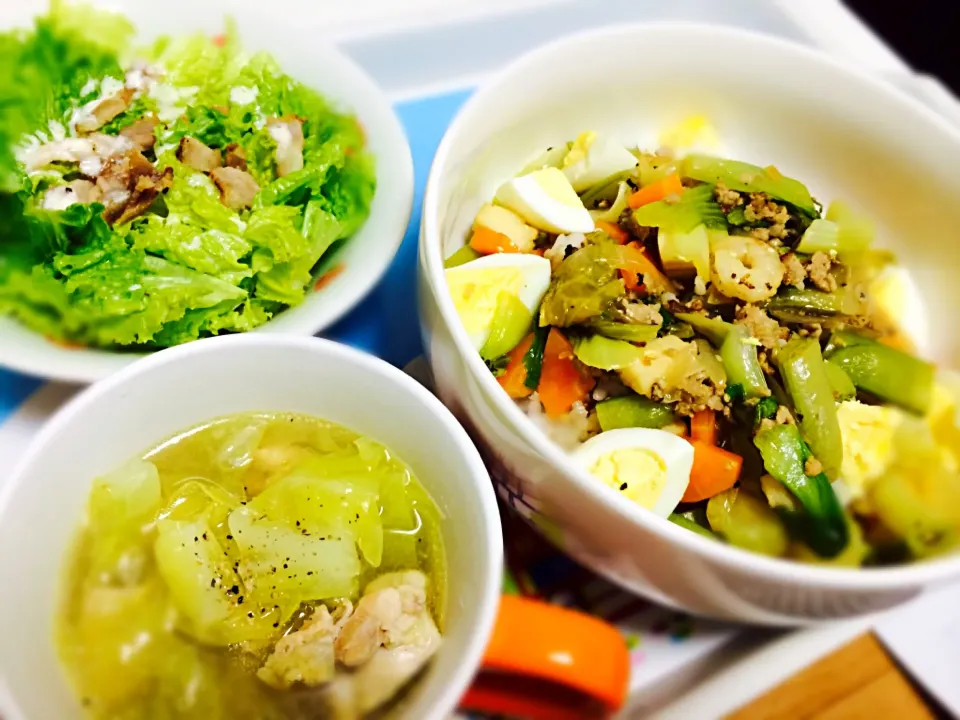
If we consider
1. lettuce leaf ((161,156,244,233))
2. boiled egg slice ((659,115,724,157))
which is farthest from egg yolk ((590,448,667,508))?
lettuce leaf ((161,156,244,233))

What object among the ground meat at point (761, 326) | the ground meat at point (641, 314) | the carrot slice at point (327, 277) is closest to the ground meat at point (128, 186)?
the carrot slice at point (327, 277)

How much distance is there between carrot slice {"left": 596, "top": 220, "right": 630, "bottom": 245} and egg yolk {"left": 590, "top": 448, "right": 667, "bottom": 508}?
25 cm

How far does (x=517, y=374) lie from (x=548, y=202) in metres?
0.21

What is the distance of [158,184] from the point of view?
0.99m

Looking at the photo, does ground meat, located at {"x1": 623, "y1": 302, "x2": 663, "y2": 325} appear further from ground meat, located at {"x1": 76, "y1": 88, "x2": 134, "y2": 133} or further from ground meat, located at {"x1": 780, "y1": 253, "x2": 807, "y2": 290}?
ground meat, located at {"x1": 76, "y1": 88, "x2": 134, "y2": 133}

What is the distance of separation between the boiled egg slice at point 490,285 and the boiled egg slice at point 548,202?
0.06 meters

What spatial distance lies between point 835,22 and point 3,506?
1.35 meters

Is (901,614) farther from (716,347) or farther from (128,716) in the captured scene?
(128,716)

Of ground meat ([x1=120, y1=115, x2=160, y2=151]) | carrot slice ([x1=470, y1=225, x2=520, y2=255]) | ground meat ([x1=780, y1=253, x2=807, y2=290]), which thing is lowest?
ground meat ([x1=120, y1=115, x2=160, y2=151])

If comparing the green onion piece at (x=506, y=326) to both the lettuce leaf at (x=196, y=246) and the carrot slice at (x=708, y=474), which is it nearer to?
the carrot slice at (x=708, y=474)

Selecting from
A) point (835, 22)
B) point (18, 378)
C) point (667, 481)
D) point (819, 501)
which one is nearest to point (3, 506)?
point (18, 378)

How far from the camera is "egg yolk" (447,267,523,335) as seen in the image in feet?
2.55

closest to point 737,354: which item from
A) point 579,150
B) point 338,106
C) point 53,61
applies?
point 579,150

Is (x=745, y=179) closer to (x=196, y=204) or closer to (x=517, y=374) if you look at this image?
(x=517, y=374)
